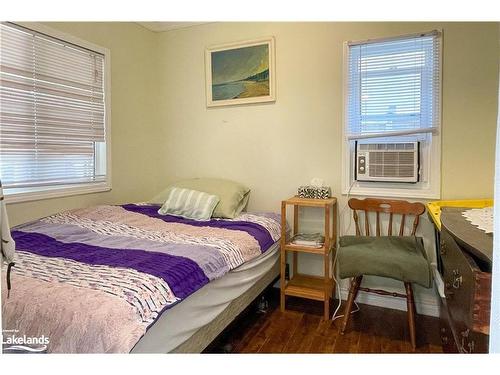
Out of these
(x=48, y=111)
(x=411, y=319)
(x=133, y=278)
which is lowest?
(x=411, y=319)

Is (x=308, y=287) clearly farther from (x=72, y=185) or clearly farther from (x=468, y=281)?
(x=72, y=185)

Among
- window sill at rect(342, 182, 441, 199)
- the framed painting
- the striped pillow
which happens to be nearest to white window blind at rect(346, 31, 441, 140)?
window sill at rect(342, 182, 441, 199)

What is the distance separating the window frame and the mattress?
57.4 inches

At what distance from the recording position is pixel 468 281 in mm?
931

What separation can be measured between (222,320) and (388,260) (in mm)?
1004

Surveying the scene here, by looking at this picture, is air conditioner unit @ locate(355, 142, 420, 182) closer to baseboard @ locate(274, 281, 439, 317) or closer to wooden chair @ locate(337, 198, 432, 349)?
wooden chair @ locate(337, 198, 432, 349)

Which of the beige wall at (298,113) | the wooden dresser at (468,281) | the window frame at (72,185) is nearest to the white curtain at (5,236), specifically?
the wooden dresser at (468,281)

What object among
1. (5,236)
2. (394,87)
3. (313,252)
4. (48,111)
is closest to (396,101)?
(394,87)

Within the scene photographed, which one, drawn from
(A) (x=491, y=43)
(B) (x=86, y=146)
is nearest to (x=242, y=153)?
(B) (x=86, y=146)

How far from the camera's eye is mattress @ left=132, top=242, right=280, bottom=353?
1.18 metres

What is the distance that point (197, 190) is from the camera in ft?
8.73

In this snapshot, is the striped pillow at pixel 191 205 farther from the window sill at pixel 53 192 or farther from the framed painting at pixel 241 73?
the framed painting at pixel 241 73

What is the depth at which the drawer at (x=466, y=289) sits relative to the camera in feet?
2.77
